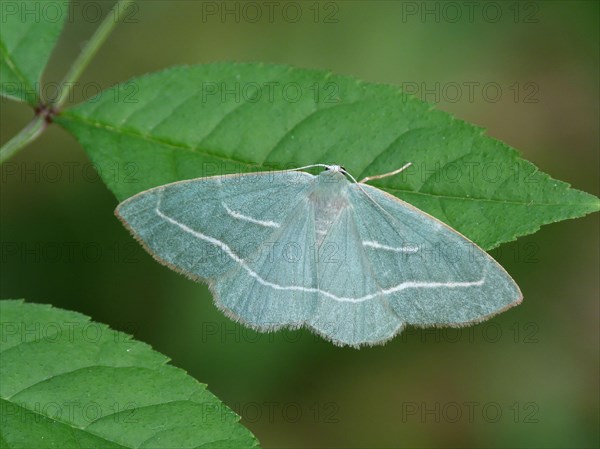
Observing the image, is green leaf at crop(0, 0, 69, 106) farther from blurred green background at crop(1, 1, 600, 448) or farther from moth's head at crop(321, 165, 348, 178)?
blurred green background at crop(1, 1, 600, 448)

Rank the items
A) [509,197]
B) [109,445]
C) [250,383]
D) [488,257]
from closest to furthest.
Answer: [109,445]
[509,197]
[488,257]
[250,383]

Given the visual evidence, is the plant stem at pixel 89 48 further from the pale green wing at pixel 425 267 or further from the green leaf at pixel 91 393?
the pale green wing at pixel 425 267

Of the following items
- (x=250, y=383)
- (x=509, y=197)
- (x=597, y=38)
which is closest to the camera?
(x=509, y=197)

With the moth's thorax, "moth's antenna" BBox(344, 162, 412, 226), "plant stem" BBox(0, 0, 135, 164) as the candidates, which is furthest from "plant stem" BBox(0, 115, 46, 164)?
"moth's antenna" BBox(344, 162, 412, 226)

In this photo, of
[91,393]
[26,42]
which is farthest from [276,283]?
[26,42]

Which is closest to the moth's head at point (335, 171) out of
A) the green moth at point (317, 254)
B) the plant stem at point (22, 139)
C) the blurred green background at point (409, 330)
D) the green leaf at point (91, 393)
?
the green moth at point (317, 254)

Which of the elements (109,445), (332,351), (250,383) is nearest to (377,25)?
(332,351)

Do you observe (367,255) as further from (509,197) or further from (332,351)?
(332,351)
